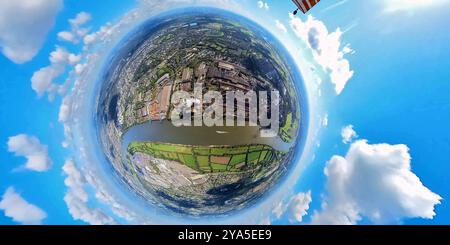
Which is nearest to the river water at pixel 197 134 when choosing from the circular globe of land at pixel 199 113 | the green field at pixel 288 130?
the circular globe of land at pixel 199 113

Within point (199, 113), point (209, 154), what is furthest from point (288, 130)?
point (199, 113)

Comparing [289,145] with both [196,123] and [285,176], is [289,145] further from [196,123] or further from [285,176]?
[196,123]

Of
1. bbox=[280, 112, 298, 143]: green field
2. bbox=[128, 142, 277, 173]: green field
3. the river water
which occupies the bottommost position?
bbox=[128, 142, 277, 173]: green field

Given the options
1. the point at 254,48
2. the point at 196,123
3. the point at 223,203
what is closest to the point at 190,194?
the point at 223,203

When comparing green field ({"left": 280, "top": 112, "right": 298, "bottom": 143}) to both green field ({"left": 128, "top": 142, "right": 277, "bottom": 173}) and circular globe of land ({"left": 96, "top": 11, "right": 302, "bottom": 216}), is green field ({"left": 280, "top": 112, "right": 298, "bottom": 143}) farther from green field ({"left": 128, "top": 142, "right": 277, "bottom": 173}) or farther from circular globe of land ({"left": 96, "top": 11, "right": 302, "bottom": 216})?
green field ({"left": 128, "top": 142, "right": 277, "bottom": 173})

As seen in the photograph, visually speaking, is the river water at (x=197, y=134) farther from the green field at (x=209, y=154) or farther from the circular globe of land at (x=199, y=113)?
the green field at (x=209, y=154)

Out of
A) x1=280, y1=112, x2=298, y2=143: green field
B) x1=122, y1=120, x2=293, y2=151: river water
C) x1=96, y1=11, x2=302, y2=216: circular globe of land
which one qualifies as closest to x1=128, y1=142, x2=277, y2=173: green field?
x1=96, y1=11, x2=302, y2=216: circular globe of land
